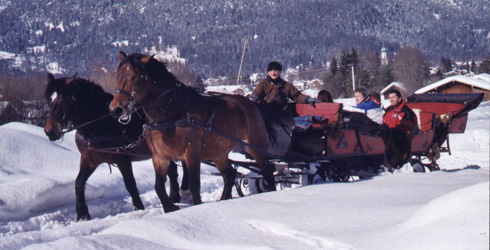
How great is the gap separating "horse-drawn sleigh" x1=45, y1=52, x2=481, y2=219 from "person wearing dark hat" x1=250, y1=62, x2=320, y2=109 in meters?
0.25

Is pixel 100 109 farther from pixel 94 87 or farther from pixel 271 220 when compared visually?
pixel 271 220

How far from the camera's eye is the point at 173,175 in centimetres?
837

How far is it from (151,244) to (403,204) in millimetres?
2595

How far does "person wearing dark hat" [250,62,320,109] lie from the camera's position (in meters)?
8.27

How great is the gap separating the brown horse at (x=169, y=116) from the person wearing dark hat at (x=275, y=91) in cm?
164

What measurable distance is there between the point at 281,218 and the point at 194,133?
1833 mm

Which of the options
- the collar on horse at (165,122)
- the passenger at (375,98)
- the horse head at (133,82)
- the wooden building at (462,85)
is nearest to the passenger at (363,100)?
the passenger at (375,98)

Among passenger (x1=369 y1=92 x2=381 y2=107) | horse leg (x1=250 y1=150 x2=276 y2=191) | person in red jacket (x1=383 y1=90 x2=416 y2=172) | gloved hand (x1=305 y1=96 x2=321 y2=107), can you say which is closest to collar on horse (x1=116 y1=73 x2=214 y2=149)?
horse leg (x1=250 y1=150 x2=276 y2=191)

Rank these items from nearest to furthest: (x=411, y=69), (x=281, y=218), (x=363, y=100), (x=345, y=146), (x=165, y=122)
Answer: (x=281, y=218)
(x=165, y=122)
(x=345, y=146)
(x=363, y=100)
(x=411, y=69)

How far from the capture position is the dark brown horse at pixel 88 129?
274 inches

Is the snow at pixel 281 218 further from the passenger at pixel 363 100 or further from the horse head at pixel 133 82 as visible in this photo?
the passenger at pixel 363 100

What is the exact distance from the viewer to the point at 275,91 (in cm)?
836

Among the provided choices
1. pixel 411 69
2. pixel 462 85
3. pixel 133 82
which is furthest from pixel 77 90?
pixel 411 69

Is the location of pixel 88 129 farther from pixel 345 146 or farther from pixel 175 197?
pixel 345 146
